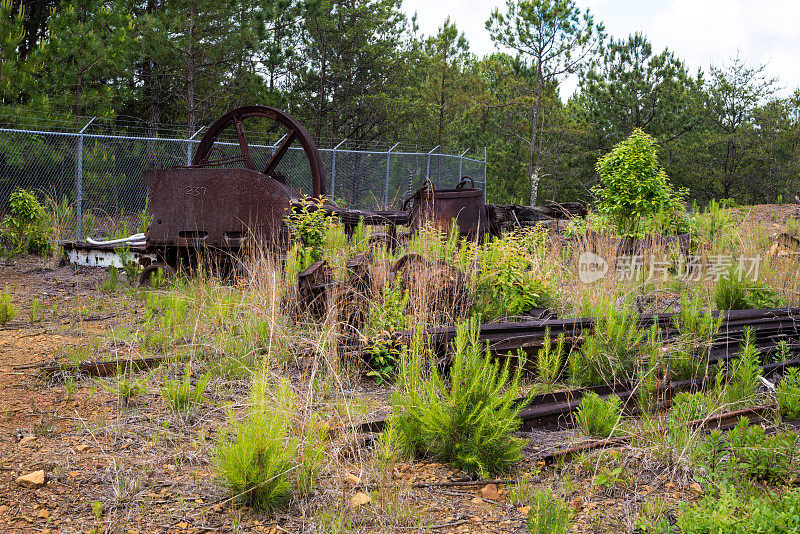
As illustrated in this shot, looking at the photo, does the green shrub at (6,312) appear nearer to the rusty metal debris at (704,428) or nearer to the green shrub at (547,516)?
the rusty metal debris at (704,428)

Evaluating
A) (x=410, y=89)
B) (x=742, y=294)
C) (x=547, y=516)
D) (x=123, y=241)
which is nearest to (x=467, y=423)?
(x=547, y=516)

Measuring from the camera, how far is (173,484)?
10.2 feet

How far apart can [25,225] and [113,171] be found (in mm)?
4602

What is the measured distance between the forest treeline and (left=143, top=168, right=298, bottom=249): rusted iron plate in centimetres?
702

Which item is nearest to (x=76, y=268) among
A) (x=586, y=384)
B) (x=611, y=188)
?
(x=586, y=384)

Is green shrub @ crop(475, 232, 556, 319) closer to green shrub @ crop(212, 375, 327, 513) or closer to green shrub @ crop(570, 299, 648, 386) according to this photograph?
green shrub @ crop(570, 299, 648, 386)

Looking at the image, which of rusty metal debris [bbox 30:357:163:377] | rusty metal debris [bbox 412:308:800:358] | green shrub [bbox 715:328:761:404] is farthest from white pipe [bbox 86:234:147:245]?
green shrub [bbox 715:328:761:404]

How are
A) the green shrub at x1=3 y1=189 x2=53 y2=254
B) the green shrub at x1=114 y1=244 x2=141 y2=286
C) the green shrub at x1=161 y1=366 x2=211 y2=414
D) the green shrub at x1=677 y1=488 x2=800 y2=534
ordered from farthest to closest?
1. the green shrub at x1=3 y1=189 x2=53 y2=254
2. the green shrub at x1=114 y1=244 x2=141 y2=286
3. the green shrub at x1=161 y1=366 x2=211 y2=414
4. the green shrub at x1=677 y1=488 x2=800 y2=534

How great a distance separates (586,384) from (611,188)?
21.1 ft

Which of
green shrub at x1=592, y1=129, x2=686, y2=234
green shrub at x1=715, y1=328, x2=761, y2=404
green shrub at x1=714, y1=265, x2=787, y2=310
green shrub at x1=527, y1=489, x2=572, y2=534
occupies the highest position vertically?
green shrub at x1=592, y1=129, x2=686, y2=234

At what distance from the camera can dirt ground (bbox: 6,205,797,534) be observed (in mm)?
2805

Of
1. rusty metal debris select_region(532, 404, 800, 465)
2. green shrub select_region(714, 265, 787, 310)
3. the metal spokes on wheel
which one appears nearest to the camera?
rusty metal debris select_region(532, 404, 800, 465)

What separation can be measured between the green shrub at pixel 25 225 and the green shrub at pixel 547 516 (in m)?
10.4

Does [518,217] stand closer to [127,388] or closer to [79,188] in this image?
[79,188]
